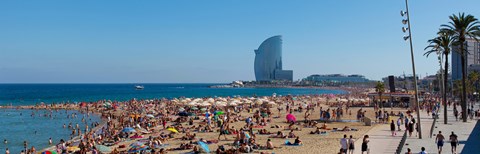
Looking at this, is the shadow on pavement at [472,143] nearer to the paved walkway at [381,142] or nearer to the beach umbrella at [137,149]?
the paved walkway at [381,142]

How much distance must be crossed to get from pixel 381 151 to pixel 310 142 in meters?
4.88

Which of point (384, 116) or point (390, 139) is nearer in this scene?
point (390, 139)

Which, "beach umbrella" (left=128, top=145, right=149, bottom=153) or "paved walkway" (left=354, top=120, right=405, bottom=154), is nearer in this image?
"paved walkway" (left=354, top=120, right=405, bottom=154)

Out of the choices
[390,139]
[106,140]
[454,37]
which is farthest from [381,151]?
[106,140]

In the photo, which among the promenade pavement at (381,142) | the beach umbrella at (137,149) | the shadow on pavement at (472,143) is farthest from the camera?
the beach umbrella at (137,149)

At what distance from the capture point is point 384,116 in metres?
28.8

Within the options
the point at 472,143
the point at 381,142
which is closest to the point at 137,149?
the point at 381,142

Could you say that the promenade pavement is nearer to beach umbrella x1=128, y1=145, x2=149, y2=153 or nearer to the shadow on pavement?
the shadow on pavement

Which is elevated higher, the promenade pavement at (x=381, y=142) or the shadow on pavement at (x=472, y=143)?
the shadow on pavement at (x=472, y=143)

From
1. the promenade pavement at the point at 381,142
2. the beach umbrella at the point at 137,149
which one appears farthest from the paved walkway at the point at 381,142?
the beach umbrella at the point at 137,149

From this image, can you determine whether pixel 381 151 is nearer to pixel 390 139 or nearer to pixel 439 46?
pixel 390 139

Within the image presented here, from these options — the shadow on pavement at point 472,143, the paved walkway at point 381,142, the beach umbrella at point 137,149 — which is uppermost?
the shadow on pavement at point 472,143

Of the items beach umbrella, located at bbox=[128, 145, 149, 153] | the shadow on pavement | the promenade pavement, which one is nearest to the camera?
the shadow on pavement

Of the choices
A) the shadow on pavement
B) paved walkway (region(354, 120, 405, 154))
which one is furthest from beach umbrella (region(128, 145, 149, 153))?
the shadow on pavement
